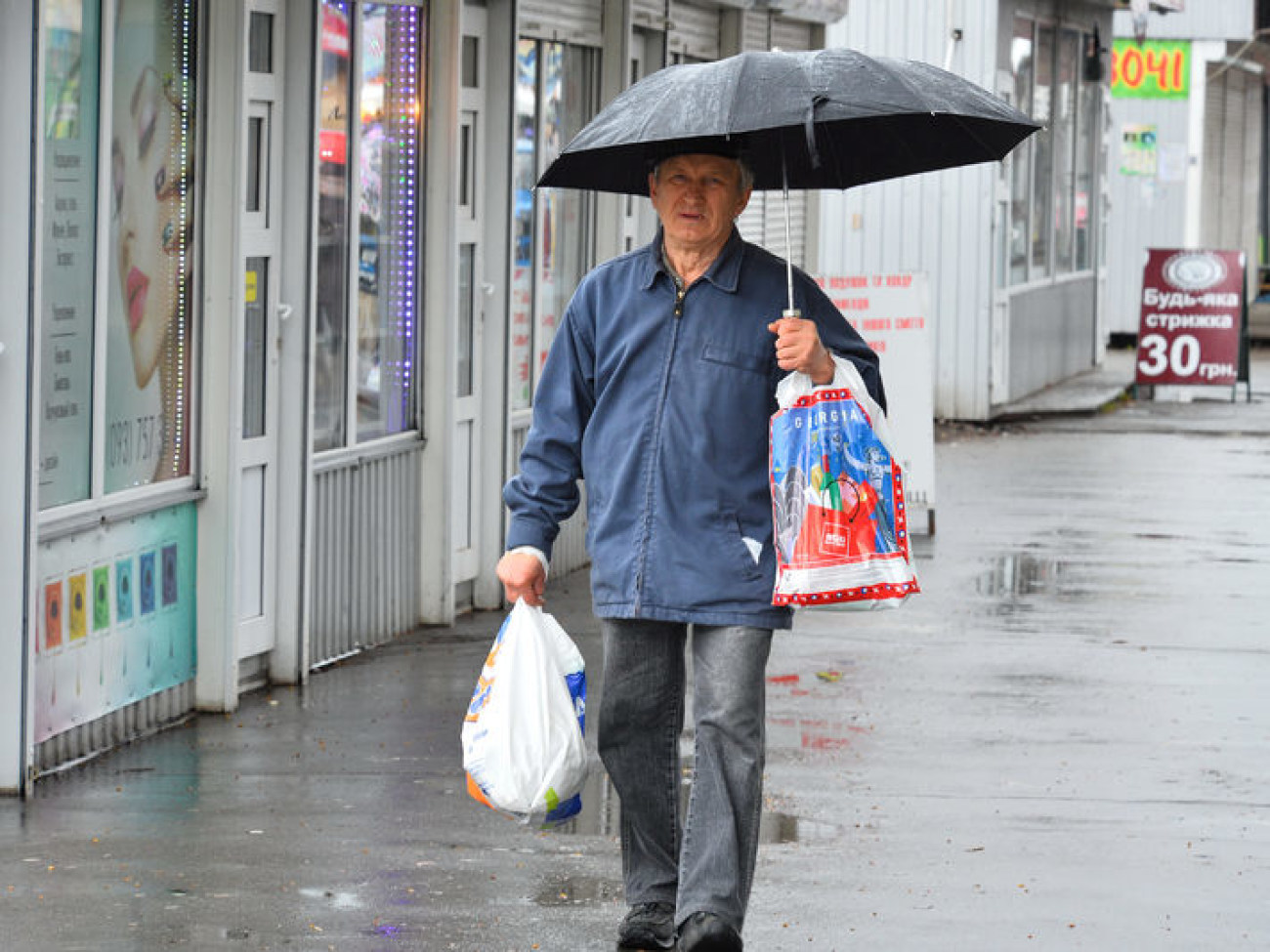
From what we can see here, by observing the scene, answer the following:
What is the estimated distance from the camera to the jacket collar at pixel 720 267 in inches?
208

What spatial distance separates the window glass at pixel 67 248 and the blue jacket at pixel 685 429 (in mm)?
2142

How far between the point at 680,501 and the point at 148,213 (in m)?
3.02

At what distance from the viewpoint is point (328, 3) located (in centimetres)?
894

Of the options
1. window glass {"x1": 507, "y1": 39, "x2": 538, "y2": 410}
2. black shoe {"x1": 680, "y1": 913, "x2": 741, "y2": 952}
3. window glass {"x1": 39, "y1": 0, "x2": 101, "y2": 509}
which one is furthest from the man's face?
window glass {"x1": 507, "y1": 39, "x2": 538, "y2": 410}

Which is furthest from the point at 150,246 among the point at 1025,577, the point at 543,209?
the point at 1025,577

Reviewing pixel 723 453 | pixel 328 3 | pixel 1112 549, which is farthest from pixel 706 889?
pixel 1112 549

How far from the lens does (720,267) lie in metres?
5.29

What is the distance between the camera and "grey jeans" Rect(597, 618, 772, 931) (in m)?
5.18

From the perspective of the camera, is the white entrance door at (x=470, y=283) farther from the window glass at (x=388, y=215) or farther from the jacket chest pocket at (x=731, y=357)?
the jacket chest pocket at (x=731, y=357)

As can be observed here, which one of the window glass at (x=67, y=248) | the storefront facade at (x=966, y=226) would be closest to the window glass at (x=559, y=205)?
the window glass at (x=67, y=248)

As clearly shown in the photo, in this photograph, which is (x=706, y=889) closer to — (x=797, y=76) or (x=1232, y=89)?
(x=797, y=76)

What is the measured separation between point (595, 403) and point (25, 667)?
6.92ft

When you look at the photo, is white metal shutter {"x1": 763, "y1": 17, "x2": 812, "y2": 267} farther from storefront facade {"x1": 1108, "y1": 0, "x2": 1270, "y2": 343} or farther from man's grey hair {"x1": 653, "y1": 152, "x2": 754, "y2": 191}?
storefront facade {"x1": 1108, "y1": 0, "x2": 1270, "y2": 343}

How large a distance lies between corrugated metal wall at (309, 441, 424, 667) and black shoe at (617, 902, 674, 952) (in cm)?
357
